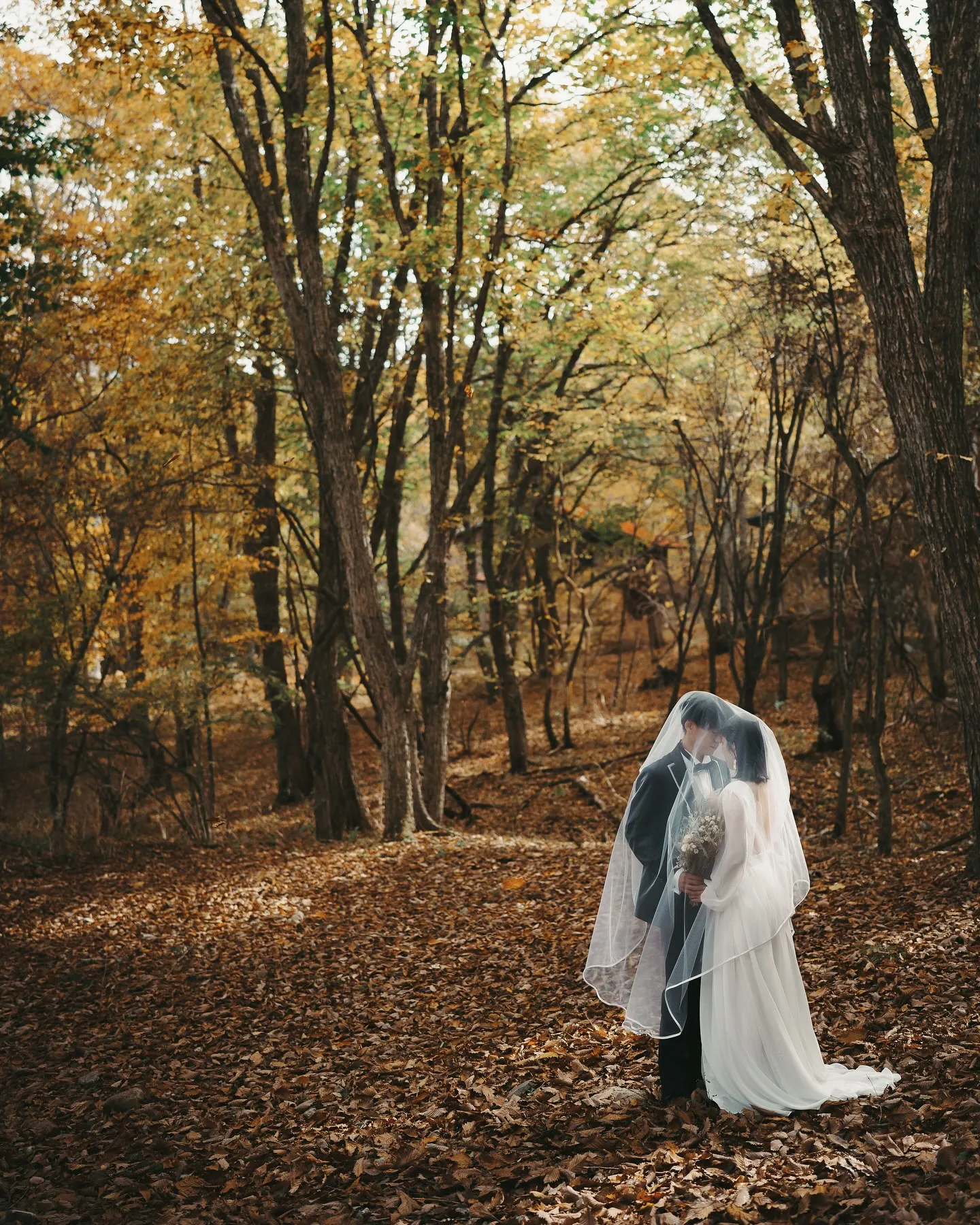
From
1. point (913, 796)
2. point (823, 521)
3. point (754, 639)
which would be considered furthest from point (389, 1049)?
point (823, 521)

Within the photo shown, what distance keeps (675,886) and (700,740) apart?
687 mm

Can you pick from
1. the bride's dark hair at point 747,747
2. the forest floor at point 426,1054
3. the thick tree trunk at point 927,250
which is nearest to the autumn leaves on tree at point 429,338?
the thick tree trunk at point 927,250

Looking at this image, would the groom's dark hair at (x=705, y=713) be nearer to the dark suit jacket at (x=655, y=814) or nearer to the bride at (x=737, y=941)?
the bride at (x=737, y=941)

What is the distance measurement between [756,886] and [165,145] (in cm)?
1600

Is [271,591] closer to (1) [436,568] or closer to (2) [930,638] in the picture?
(1) [436,568]

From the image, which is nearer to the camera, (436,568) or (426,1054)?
(426,1054)

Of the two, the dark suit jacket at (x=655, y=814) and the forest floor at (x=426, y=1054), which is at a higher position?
the dark suit jacket at (x=655, y=814)

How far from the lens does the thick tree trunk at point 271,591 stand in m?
16.2

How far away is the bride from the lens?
4.72m

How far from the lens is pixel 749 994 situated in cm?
476

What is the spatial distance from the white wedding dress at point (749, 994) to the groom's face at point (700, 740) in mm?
200

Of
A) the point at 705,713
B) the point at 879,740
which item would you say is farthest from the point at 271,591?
the point at 705,713

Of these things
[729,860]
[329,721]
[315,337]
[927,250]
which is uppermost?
[315,337]

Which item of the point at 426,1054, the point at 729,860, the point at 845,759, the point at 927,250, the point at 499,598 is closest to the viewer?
the point at 729,860
